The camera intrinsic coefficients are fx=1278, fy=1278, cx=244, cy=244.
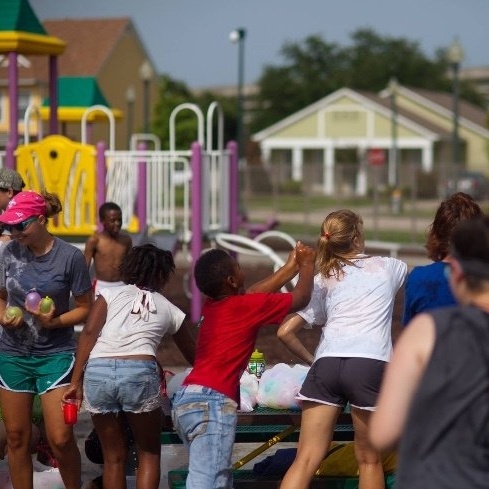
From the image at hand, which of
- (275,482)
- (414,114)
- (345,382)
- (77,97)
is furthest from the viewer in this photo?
(414,114)

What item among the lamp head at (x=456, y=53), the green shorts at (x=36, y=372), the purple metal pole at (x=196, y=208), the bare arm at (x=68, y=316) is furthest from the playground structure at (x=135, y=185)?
the lamp head at (x=456, y=53)

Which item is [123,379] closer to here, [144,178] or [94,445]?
[94,445]

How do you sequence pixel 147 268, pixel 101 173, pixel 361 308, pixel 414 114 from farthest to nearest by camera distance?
pixel 414 114
pixel 101 173
pixel 147 268
pixel 361 308

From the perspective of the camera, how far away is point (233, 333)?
5758mm

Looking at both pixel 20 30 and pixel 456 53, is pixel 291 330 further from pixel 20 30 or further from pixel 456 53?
pixel 456 53

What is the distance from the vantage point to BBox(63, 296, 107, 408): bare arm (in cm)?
606

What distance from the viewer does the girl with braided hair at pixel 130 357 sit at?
600cm

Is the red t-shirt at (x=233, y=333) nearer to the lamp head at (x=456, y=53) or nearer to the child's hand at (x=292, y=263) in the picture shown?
the child's hand at (x=292, y=263)

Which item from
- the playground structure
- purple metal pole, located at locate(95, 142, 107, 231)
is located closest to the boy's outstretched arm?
the playground structure

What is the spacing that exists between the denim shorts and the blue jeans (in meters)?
0.29

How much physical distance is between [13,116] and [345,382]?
32.9 feet

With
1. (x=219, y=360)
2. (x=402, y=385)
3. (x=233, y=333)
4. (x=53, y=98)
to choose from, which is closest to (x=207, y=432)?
(x=219, y=360)

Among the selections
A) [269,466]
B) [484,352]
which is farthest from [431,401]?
[269,466]

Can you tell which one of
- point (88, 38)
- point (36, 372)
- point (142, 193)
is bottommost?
point (36, 372)
